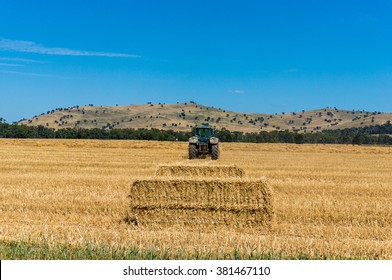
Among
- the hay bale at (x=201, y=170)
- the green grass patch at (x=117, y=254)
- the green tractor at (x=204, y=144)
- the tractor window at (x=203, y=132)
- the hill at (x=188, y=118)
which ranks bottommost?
the green grass patch at (x=117, y=254)

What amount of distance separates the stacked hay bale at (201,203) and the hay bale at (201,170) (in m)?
3.50

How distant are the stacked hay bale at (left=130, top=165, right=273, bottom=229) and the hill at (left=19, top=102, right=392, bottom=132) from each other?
438ft

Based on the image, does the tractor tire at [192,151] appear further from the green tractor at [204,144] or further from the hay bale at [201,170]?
the hay bale at [201,170]

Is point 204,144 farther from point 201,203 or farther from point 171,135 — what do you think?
point 171,135

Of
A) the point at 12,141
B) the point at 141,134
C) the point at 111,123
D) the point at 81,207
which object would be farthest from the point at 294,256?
the point at 111,123

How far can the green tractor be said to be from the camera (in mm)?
27188

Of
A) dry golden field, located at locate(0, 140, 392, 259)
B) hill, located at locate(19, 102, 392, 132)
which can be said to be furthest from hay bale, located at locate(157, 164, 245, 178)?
hill, located at locate(19, 102, 392, 132)

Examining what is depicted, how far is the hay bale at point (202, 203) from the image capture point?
10531 millimetres

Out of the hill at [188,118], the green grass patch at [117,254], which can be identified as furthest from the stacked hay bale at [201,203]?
the hill at [188,118]

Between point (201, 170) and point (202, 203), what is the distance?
4.12 m

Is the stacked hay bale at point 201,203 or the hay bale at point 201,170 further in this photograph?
the hay bale at point 201,170

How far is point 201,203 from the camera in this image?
34.9 ft

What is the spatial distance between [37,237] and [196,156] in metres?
19.8

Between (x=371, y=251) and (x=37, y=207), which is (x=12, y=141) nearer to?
(x=37, y=207)
